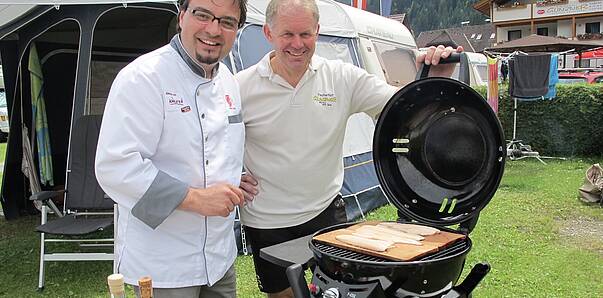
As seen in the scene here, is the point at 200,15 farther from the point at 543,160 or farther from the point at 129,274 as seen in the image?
the point at 543,160

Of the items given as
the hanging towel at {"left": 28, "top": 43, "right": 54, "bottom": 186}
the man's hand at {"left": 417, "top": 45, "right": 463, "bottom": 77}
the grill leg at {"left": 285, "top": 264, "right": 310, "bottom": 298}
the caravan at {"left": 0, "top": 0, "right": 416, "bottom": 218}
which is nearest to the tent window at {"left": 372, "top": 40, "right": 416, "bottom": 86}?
the caravan at {"left": 0, "top": 0, "right": 416, "bottom": 218}

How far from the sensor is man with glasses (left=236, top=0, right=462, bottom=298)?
2.18 metres

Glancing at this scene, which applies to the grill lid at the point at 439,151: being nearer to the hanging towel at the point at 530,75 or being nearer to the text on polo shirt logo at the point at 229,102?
the text on polo shirt logo at the point at 229,102

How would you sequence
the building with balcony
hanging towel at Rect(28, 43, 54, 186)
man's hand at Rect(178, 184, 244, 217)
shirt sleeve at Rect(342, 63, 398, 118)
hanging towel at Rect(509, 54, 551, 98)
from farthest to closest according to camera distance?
the building with balcony
hanging towel at Rect(509, 54, 551, 98)
hanging towel at Rect(28, 43, 54, 186)
shirt sleeve at Rect(342, 63, 398, 118)
man's hand at Rect(178, 184, 244, 217)

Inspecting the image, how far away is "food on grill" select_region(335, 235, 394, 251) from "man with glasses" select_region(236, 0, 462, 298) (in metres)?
0.53

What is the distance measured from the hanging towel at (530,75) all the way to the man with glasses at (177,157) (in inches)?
308

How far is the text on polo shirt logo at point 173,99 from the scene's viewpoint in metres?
1.65

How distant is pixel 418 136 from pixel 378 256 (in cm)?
53

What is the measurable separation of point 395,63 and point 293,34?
18.2 feet

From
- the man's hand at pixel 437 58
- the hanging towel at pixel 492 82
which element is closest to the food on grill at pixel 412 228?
the man's hand at pixel 437 58

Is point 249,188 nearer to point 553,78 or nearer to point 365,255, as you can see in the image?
point 365,255

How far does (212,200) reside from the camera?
1.64 metres

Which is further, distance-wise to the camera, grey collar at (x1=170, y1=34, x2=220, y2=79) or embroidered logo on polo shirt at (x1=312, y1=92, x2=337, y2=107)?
embroidered logo on polo shirt at (x1=312, y1=92, x2=337, y2=107)

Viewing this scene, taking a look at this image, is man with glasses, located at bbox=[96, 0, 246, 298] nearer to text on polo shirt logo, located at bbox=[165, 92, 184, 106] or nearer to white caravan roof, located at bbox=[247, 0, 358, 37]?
text on polo shirt logo, located at bbox=[165, 92, 184, 106]
